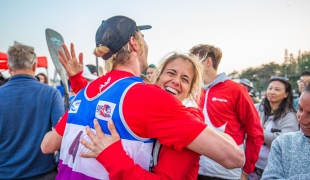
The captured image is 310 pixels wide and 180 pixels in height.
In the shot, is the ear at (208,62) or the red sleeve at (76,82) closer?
the red sleeve at (76,82)

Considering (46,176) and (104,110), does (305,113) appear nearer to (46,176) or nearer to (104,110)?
(104,110)

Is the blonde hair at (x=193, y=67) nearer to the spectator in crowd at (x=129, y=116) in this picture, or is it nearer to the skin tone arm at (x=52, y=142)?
the spectator in crowd at (x=129, y=116)

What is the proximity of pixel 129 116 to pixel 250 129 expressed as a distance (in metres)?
2.30

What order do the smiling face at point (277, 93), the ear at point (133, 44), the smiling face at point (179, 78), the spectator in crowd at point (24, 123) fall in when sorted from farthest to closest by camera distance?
the smiling face at point (277, 93) → the spectator in crowd at point (24, 123) → the smiling face at point (179, 78) → the ear at point (133, 44)

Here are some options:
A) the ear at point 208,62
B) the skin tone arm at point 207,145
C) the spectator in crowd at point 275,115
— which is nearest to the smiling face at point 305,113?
the skin tone arm at point 207,145

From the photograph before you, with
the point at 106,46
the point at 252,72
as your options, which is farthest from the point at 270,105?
the point at 252,72

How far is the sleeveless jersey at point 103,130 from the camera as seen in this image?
1.32m

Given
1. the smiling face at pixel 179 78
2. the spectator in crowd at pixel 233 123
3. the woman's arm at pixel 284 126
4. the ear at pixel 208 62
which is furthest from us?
the woman's arm at pixel 284 126

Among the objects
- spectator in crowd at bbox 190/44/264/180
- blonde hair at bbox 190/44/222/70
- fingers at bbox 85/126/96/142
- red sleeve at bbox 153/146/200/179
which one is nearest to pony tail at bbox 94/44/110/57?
fingers at bbox 85/126/96/142

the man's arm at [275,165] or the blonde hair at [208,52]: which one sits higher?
the blonde hair at [208,52]

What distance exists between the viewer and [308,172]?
1622 mm

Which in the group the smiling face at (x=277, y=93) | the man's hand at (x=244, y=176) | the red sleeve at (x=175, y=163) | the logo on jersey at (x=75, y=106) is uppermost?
the logo on jersey at (x=75, y=106)

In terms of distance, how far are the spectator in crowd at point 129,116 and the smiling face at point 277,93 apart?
3.12m

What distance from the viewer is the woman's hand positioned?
1298 millimetres
